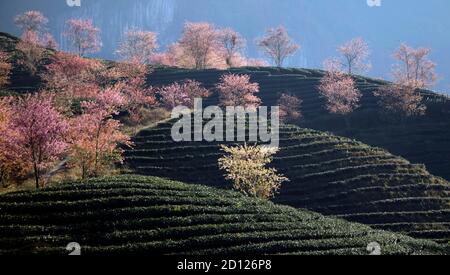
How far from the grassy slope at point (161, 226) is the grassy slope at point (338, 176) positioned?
8.98 m

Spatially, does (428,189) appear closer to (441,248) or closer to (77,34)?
(441,248)

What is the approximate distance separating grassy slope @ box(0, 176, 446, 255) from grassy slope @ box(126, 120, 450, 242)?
8.98 m

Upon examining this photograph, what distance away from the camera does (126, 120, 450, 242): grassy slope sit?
51.6 metres

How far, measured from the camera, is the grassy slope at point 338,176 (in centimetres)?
5159

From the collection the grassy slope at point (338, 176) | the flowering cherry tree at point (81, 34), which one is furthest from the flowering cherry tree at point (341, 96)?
the flowering cherry tree at point (81, 34)

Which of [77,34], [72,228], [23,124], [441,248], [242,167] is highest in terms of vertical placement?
[77,34]

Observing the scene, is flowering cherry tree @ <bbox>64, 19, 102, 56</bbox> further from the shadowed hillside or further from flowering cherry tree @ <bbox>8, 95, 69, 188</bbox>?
flowering cherry tree @ <bbox>8, 95, 69, 188</bbox>

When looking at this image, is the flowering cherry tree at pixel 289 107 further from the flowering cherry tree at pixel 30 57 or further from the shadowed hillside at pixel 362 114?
the flowering cherry tree at pixel 30 57

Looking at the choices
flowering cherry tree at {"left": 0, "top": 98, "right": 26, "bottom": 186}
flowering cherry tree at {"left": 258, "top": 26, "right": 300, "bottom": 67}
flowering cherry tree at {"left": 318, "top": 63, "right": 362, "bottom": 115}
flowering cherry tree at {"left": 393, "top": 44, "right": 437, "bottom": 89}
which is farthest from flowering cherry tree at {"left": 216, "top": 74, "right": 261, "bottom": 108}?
flowering cherry tree at {"left": 393, "top": 44, "right": 437, "bottom": 89}

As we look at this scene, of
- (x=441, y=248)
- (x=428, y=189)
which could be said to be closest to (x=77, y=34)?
(x=428, y=189)

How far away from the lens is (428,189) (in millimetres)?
57094

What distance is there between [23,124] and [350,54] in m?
95.0
